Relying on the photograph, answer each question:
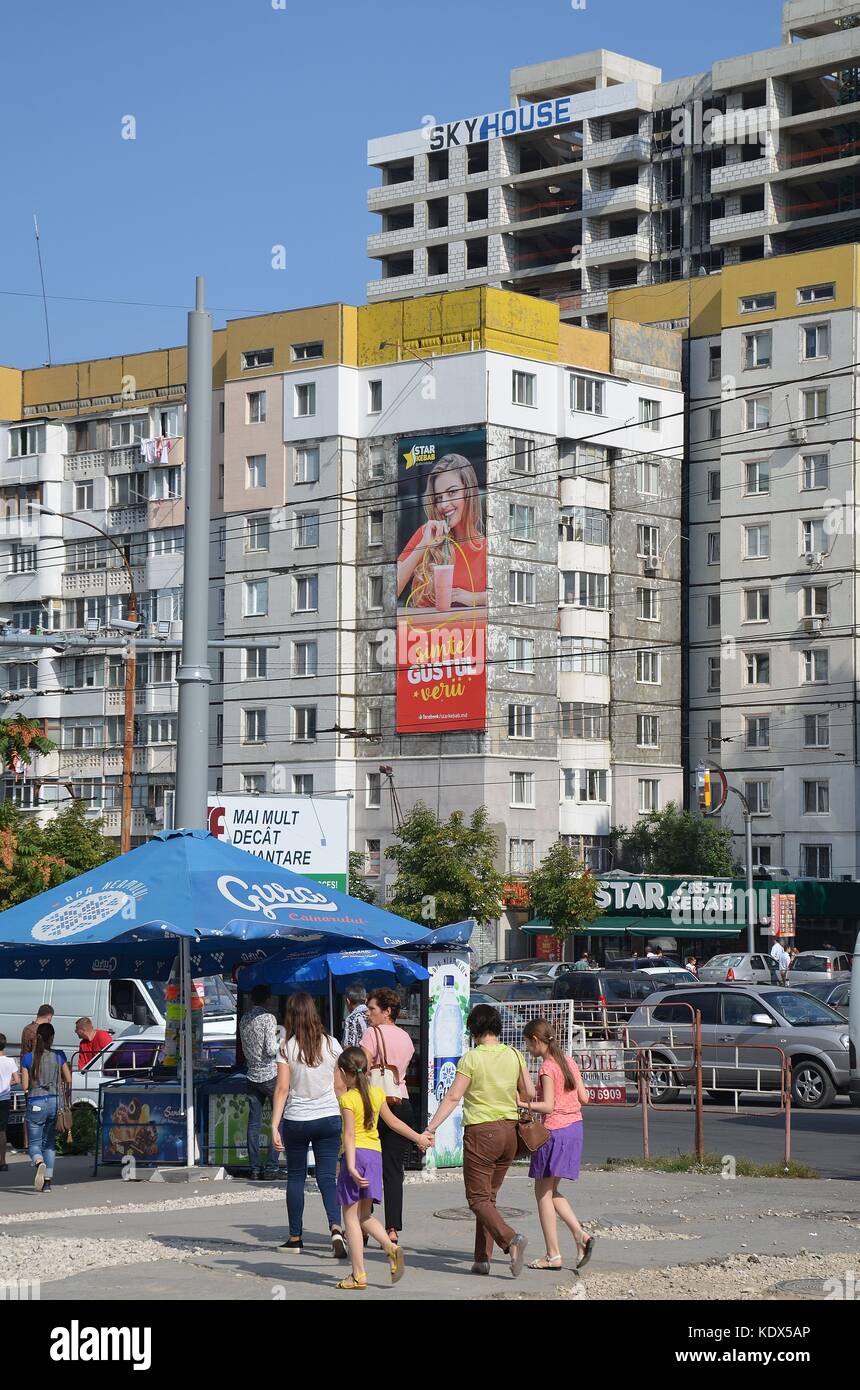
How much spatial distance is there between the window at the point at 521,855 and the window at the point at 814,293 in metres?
24.5

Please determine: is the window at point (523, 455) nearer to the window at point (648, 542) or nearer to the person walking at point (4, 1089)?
the window at point (648, 542)

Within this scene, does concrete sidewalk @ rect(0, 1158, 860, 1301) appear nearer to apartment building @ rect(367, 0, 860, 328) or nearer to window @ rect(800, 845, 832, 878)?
window @ rect(800, 845, 832, 878)

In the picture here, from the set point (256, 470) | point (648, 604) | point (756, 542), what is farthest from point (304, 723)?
point (756, 542)

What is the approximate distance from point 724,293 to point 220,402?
73.3ft

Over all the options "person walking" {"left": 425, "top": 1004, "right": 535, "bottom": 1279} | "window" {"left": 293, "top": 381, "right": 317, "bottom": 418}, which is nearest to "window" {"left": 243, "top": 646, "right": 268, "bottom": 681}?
"window" {"left": 293, "top": 381, "right": 317, "bottom": 418}

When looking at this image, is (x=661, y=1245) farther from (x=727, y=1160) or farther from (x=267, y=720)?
(x=267, y=720)

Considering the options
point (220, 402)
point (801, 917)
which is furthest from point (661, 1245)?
point (220, 402)

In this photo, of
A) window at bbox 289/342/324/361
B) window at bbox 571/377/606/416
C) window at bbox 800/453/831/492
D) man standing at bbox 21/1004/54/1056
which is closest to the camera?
man standing at bbox 21/1004/54/1056

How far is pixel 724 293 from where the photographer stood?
81.3m

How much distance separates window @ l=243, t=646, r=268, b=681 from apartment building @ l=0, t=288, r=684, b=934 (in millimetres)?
198

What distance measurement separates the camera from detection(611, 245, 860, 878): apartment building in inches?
2997

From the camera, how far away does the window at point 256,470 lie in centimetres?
8162

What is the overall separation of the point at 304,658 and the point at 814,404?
22.8 metres
